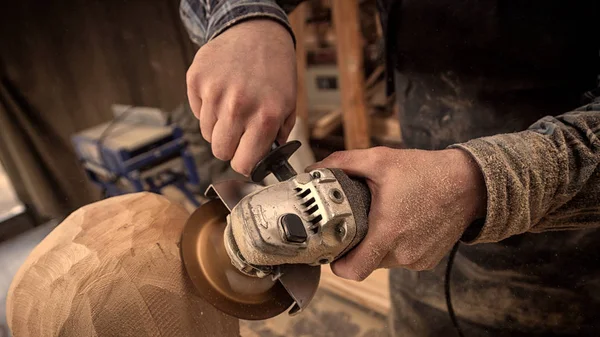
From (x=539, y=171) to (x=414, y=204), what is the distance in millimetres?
160

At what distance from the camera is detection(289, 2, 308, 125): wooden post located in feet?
6.03

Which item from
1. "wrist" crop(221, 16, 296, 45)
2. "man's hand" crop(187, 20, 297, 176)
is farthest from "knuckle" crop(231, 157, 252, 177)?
"wrist" crop(221, 16, 296, 45)

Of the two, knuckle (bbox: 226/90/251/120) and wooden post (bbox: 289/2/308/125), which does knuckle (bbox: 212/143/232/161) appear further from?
wooden post (bbox: 289/2/308/125)

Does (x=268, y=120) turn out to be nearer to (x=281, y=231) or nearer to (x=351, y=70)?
(x=281, y=231)

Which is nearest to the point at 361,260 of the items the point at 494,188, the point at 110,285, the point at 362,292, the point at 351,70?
the point at 494,188

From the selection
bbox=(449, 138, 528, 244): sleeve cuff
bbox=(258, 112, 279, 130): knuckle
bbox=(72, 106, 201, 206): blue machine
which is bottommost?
bbox=(72, 106, 201, 206): blue machine

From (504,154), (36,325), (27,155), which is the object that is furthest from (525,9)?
(27,155)

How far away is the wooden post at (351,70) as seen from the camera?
5.70 feet

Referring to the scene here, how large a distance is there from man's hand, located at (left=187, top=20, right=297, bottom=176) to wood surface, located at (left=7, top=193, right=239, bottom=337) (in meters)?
0.21

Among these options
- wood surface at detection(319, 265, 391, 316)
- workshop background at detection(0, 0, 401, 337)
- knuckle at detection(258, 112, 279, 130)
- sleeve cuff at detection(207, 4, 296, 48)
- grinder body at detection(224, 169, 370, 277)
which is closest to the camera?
grinder body at detection(224, 169, 370, 277)

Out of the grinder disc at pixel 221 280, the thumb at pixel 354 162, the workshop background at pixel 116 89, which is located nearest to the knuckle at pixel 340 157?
the thumb at pixel 354 162

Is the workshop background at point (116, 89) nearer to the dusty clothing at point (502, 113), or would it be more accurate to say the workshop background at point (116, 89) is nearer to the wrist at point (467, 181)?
the dusty clothing at point (502, 113)

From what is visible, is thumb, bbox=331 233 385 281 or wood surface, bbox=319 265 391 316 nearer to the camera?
thumb, bbox=331 233 385 281

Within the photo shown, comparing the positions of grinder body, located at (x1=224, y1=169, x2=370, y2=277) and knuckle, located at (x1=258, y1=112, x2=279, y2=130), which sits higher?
knuckle, located at (x1=258, y1=112, x2=279, y2=130)
